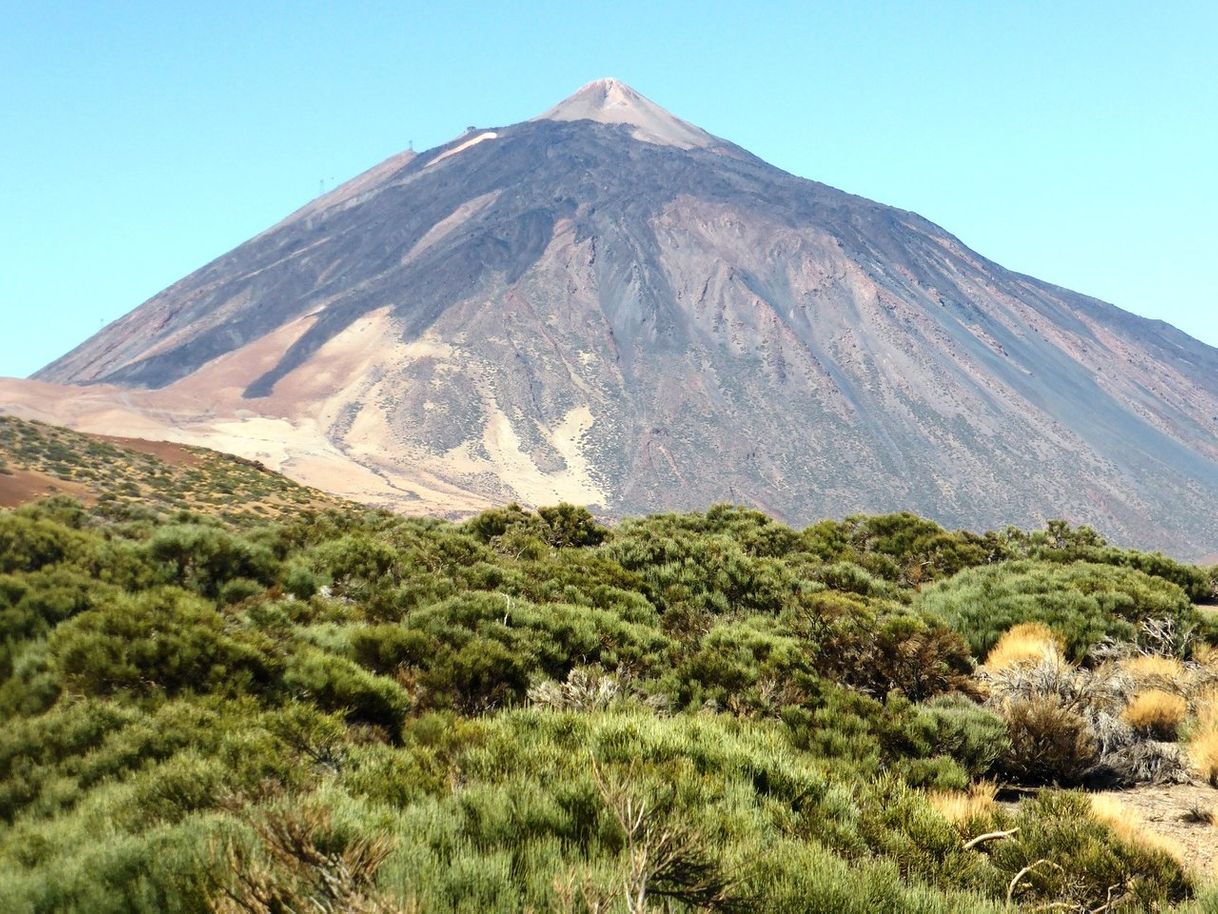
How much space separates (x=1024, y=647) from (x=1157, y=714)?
208 centimetres

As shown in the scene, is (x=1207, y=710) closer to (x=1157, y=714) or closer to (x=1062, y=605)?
(x=1157, y=714)

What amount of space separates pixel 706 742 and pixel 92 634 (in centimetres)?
468

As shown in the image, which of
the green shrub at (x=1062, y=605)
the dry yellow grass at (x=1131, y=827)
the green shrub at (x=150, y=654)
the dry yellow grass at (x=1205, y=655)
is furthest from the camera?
the green shrub at (x=1062, y=605)

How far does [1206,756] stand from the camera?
6.26m

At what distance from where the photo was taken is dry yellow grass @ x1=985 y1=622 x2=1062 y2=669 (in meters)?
8.97

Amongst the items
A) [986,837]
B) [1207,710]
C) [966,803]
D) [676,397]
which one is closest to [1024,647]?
[1207,710]

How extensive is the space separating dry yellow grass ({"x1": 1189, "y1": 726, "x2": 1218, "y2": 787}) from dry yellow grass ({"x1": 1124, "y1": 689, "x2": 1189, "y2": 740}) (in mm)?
→ 792

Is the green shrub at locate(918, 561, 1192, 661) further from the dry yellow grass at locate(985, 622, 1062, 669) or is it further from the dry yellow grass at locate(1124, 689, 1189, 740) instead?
the dry yellow grass at locate(1124, 689, 1189, 740)

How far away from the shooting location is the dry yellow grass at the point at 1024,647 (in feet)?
29.4

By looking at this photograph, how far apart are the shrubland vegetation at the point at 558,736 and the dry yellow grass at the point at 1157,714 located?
3cm

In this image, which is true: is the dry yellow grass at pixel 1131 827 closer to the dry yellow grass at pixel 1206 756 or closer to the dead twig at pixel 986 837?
the dead twig at pixel 986 837

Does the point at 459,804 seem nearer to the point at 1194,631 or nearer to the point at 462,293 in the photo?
the point at 1194,631

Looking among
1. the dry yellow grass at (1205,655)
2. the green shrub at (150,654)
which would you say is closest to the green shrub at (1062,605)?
the dry yellow grass at (1205,655)

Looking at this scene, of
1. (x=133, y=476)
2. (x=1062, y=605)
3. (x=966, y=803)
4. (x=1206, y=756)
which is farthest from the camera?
(x=133, y=476)
